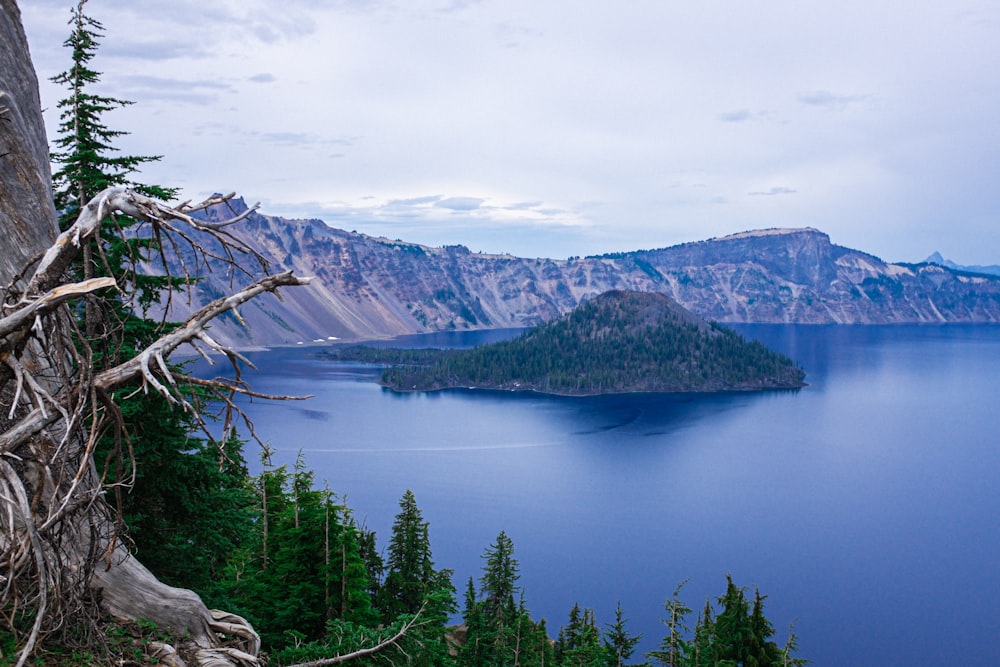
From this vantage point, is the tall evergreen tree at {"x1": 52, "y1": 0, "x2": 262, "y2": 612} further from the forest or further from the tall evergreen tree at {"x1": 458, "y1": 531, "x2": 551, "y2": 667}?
the tall evergreen tree at {"x1": 458, "y1": 531, "x2": 551, "y2": 667}

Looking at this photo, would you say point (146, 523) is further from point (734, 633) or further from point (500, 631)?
point (734, 633)

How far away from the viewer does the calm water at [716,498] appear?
54.0 m

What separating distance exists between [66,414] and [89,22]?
590 inches

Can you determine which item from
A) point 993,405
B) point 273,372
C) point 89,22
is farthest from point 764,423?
point 89,22

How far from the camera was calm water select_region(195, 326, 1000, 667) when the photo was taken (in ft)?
177

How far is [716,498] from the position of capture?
80.0m

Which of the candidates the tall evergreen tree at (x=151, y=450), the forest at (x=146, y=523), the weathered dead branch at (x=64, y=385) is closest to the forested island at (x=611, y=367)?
the forest at (x=146, y=523)

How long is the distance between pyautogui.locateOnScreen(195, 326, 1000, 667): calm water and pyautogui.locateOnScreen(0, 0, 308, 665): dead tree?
154 feet

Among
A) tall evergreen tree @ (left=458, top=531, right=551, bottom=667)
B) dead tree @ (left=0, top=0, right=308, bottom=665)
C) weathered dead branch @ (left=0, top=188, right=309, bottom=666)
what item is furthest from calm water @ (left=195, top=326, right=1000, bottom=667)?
weathered dead branch @ (left=0, top=188, right=309, bottom=666)

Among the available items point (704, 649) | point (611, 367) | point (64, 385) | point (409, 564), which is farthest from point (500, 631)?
point (611, 367)

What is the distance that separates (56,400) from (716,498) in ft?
266

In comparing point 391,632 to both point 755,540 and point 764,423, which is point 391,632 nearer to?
point 755,540

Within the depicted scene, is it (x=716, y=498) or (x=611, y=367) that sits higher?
(x=611, y=367)

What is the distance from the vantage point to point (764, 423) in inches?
4845
